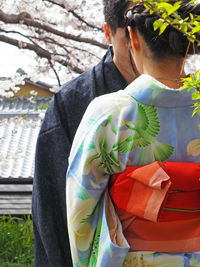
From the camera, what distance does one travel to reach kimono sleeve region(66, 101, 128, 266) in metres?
1.71

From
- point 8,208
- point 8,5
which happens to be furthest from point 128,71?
point 8,208

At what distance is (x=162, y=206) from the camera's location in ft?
5.49

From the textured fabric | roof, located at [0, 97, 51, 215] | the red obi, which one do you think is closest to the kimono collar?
the red obi

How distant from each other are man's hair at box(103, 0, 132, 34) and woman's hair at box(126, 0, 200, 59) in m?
0.55

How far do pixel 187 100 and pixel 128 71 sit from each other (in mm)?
830

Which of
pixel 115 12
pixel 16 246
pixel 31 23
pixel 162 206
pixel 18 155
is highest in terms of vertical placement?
pixel 115 12

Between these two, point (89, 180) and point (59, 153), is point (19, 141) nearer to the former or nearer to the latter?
point (59, 153)

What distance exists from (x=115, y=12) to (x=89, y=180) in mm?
945

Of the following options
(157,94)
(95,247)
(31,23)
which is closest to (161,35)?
(157,94)

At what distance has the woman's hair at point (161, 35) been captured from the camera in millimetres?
1651

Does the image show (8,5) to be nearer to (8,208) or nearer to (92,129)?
(8,208)

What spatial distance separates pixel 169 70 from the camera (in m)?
1.72

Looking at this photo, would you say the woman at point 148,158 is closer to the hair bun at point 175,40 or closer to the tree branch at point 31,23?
the hair bun at point 175,40

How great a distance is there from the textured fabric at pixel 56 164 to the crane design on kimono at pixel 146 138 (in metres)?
0.78
